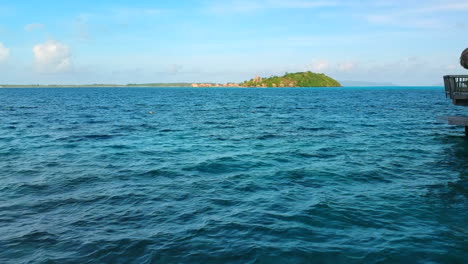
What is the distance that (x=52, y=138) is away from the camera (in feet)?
91.2

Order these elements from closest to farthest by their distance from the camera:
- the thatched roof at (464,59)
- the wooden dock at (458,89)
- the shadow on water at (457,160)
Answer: the shadow on water at (457,160) → the thatched roof at (464,59) → the wooden dock at (458,89)

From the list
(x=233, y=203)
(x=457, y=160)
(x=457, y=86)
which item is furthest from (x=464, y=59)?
(x=233, y=203)

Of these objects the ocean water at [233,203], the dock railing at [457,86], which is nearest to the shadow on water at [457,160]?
the ocean water at [233,203]

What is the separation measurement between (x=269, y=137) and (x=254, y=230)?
61.9 ft

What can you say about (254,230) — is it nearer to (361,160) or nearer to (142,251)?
(142,251)

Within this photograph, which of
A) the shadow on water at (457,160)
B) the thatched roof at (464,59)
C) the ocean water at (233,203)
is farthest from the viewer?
the thatched roof at (464,59)

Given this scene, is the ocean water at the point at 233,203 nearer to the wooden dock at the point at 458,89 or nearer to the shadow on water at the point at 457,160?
the shadow on water at the point at 457,160

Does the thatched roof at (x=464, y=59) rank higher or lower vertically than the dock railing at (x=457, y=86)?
higher

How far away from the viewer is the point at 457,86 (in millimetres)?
25734

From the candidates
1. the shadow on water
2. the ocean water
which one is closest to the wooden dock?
the shadow on water

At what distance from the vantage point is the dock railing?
82.7ft

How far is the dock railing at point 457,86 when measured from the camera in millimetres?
25203

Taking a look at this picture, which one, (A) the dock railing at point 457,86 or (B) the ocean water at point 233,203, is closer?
(B) the ocean water at point 233,203

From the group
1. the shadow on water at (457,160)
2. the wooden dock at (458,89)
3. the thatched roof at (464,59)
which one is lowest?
the shadow on water at (457,160)
